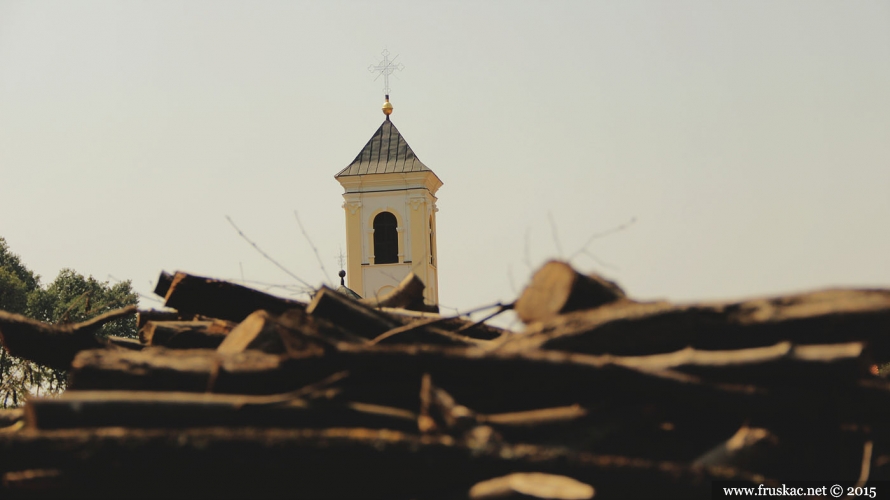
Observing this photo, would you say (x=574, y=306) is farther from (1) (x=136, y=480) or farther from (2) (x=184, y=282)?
(2) (x=184, y=282)

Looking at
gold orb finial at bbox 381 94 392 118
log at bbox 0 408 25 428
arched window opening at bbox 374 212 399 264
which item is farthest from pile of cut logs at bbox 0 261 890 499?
gold orb finial at bbox 381 94 392 118

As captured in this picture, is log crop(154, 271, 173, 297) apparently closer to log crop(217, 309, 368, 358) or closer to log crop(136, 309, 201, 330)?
log crop(136, 309, 201, 330)

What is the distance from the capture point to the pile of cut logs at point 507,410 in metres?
3.08

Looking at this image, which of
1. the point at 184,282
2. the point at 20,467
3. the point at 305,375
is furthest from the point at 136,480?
the point at 184,282

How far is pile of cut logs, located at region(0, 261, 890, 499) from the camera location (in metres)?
3.08

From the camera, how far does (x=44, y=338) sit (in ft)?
15.1

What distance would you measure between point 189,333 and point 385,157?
40.9 m

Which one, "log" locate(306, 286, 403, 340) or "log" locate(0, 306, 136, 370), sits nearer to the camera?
"log" locate(306, 286, 403, 340)

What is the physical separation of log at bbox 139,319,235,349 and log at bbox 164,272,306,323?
10 centimetres

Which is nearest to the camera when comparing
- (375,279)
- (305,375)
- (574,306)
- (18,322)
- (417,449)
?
(417,449)

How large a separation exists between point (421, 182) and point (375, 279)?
4.49 meters

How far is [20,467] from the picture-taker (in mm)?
3107

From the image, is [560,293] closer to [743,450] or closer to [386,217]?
[743,450]

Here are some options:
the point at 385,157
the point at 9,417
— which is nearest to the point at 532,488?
the point at 9,417
